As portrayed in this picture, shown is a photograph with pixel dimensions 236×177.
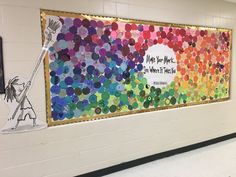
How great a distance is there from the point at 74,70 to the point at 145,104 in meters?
1.11

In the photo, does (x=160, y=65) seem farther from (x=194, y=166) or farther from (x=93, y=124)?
(x=194, y=166)

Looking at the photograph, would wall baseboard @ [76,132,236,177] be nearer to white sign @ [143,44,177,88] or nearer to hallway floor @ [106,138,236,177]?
hallway floor @ [106,138,236,177]

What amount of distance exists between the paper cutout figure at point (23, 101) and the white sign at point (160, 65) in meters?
1.29

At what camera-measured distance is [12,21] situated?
2.28 metres

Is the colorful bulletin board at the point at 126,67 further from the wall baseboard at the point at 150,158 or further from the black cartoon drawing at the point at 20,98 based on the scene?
the wall baseboard at the point at 150,158

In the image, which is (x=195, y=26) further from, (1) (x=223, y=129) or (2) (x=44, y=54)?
(2) (x=44, y=54)

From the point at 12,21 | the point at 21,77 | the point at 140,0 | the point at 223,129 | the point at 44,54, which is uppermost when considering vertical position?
the point at 140,0

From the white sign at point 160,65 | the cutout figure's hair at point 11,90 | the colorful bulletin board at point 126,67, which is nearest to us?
the cutout figure's hair at point 11,90

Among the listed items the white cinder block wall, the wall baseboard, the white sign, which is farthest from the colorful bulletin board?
the wall baseboard

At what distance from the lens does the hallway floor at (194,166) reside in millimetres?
2979

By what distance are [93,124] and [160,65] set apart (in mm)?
1266

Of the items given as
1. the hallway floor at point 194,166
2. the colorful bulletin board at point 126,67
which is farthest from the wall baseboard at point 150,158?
the colorful bulletin board at point 126,67

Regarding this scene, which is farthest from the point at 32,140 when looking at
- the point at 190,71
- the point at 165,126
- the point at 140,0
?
the point at 190,71

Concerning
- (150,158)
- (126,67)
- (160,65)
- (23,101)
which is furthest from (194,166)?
(23,101)
